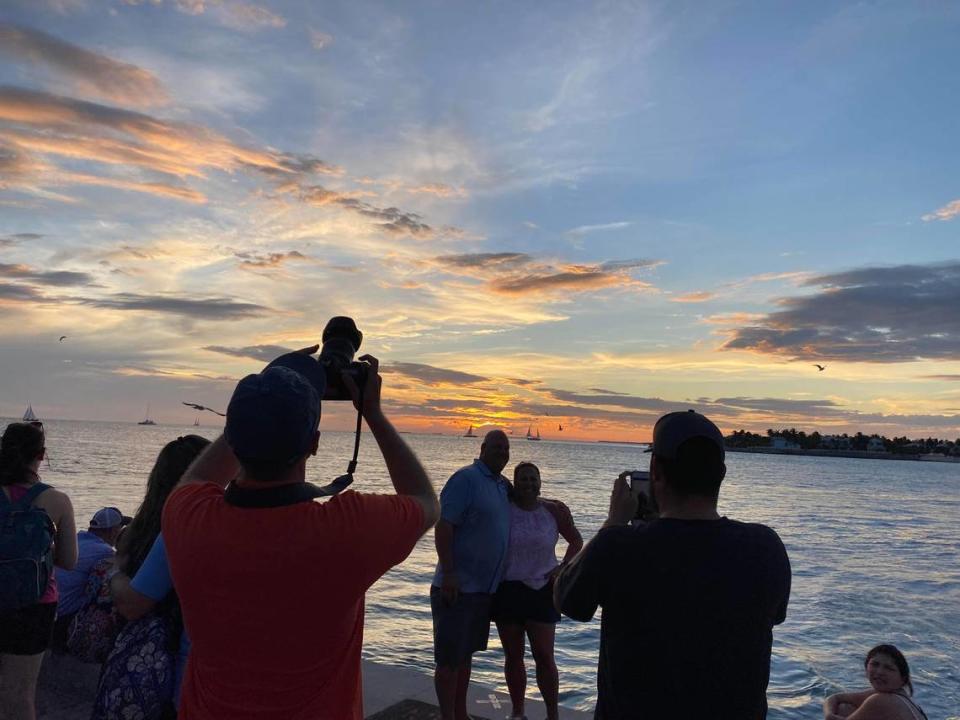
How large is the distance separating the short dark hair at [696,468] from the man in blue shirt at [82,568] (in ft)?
9.80

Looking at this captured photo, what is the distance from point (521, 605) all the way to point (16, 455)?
3.44m

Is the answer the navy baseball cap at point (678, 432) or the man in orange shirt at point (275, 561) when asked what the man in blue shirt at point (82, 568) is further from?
the navy baseball cap at point (678, 432)

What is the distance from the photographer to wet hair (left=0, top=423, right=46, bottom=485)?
145 inches

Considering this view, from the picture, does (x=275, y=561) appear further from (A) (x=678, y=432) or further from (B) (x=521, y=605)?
(B) (x=521, y=605)

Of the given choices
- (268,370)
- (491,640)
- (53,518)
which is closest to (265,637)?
(268,370)

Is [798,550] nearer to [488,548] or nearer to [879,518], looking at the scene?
[879,518]

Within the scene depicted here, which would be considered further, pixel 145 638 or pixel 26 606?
pixel 26 606

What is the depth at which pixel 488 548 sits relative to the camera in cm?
523

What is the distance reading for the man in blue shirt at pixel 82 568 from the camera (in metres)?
3.97

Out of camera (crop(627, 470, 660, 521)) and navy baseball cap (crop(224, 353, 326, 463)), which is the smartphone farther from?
navy baseball cap (crop(224, 353, 326, 463))

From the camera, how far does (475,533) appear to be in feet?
17.1

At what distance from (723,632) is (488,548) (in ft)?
10.3

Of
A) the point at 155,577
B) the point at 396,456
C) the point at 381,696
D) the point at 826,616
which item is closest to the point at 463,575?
the point at 381,696

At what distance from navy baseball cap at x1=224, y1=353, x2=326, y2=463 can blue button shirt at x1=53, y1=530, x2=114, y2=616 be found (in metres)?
2.76
